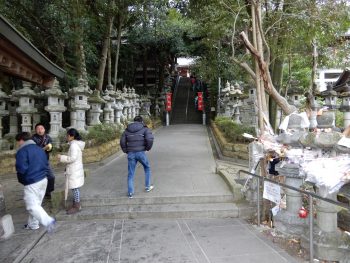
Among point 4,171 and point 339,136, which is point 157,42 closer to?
point 4,171

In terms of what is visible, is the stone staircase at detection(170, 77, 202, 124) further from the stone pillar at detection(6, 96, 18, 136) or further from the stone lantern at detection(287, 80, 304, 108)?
the stone pillar at detection(6, 96, 18, 136)

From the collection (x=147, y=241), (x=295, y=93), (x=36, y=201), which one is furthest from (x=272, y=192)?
(x=295, y=93)

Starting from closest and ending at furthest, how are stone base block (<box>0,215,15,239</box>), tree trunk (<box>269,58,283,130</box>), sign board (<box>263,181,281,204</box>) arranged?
1. stone base block (<box>0,215,15,239</box>)
2. sign board (<box>263,181,281,204</box>)
3. tree trunk (<box>269,58,283,130</box>)

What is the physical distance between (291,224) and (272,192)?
0.57m

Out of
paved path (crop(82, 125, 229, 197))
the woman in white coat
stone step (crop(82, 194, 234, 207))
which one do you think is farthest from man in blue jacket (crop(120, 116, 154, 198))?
the woman in white coat

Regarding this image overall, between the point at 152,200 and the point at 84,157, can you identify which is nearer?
the point at 152,200

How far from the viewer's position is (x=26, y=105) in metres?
11.2

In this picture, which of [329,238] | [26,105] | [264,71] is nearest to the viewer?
[329,238]

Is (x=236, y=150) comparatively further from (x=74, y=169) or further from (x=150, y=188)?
(x=74, y=169)

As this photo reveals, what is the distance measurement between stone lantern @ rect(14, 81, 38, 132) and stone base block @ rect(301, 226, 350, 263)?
9.96m

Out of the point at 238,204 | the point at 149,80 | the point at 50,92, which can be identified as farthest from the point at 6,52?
the point at 149,80

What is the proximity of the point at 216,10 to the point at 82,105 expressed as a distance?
556 cm

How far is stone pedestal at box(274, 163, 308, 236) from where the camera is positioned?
203 inches

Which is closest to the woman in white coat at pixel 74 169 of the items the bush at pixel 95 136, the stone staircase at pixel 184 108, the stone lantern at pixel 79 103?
the bush at pixel 95 136
